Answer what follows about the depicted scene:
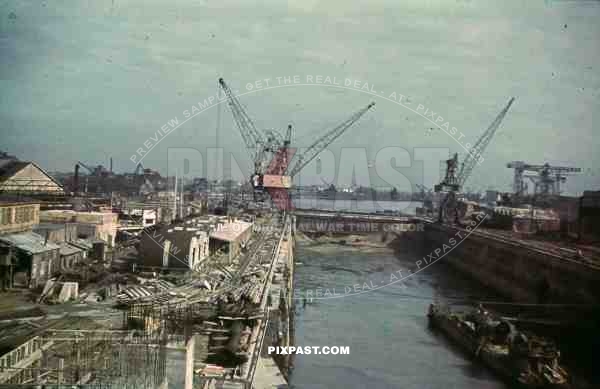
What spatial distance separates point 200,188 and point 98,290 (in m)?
18.8

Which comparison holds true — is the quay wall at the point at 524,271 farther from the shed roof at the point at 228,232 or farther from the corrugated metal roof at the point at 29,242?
the corrugated metal roof at the point at 29,242

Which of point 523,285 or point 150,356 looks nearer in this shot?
point 150,356

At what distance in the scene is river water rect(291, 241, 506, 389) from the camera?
19.3 ft

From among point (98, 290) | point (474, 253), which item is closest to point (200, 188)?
point (474, 253)

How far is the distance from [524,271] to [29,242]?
9.76 meters

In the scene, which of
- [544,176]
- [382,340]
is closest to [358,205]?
[544,176]

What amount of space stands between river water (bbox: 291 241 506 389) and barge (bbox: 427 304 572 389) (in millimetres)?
168

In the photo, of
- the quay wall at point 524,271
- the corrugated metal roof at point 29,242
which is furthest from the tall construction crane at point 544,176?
the corrugated metal roof at point 29,242

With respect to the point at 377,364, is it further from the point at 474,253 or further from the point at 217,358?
the point at 474,253

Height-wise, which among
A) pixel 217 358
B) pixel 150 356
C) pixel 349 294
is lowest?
pixel 349 294

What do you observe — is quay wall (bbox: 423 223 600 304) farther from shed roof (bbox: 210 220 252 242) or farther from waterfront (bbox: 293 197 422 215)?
waterfront (bbox: 293 197 422 215)

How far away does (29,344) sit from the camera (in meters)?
3.64

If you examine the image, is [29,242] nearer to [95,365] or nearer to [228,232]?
[95,365]

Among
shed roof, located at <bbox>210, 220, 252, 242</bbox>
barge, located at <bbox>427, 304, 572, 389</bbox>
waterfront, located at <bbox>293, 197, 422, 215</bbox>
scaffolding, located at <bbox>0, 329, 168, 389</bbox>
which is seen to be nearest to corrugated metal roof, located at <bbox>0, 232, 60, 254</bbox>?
scaffolding, located at <bbox>0, 329, 168, 389</bbox>
